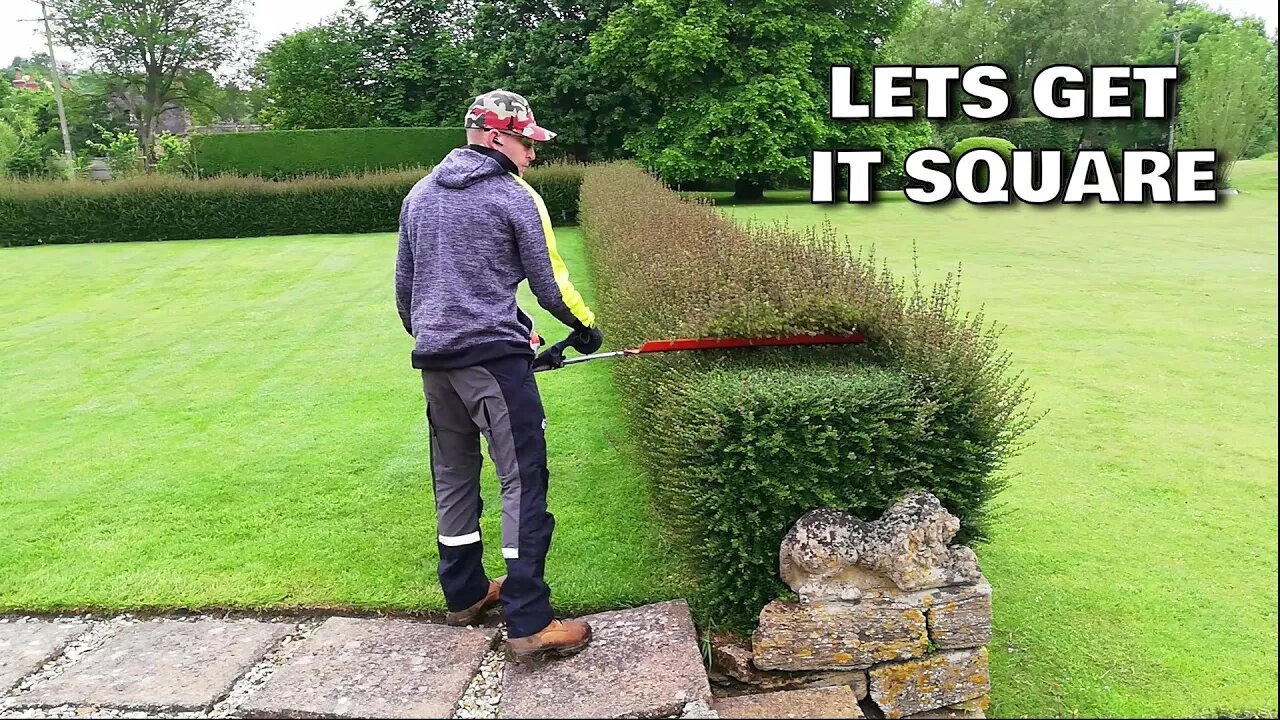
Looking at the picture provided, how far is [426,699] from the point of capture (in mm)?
2871

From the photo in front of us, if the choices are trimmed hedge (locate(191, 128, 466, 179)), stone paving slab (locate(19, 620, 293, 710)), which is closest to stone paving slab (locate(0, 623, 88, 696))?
stone paving slab (locate(19, 620, 293, 710))

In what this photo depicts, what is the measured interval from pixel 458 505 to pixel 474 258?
3.28 feet

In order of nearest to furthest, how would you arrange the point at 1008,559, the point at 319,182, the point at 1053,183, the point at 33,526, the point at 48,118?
1. the point at 1008,559
2. the point at 33,526
3. the point at 1053,183
4. the point at 319,182
5. the point at 48,118

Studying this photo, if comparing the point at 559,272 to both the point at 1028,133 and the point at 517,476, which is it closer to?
the point at 517,476

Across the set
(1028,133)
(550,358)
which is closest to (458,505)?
(550,358)

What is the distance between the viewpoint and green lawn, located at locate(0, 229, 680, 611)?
3906mm

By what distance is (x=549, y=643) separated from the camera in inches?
120

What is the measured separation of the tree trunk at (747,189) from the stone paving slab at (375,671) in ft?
90.8

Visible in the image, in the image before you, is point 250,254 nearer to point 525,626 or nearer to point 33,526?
point 33,526

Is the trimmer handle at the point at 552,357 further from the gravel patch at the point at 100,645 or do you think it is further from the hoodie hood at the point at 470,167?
the gravel patch at the point at 100,645

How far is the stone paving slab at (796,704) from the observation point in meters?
2.70

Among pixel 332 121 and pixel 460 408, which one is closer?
pixel 460 408

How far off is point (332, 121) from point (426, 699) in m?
33.5

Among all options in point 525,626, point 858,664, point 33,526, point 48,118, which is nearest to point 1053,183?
point 858,664
